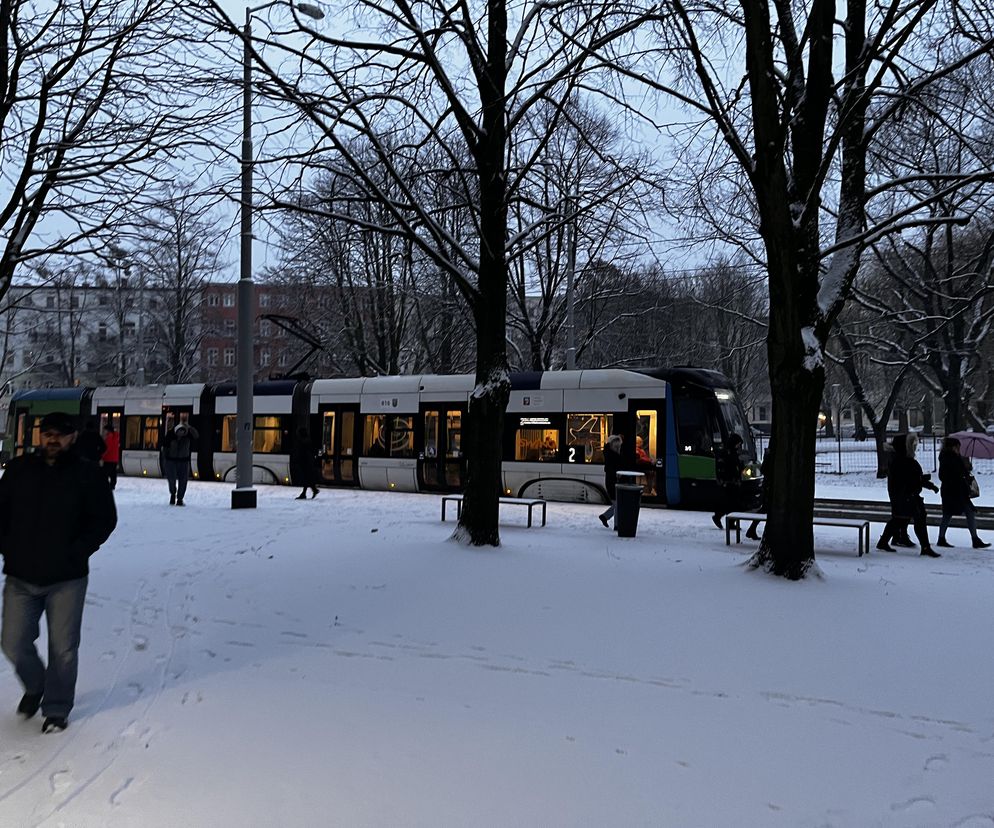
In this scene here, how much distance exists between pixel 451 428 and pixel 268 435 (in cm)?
622

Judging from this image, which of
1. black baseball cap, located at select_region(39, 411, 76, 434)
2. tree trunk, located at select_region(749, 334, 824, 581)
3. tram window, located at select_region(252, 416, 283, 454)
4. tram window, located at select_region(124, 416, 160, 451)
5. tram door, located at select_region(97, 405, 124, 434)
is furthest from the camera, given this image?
tram door, located at select_region(97, 405, 124, 434)

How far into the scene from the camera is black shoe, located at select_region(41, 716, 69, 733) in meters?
4.49

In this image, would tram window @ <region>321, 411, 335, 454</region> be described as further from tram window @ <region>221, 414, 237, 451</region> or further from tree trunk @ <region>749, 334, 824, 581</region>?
tree trunk @ <region>749, 334, 824, 581</region>

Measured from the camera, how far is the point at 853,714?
4887mm

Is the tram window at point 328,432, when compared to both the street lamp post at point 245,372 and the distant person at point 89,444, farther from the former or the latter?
the distant person at point 89,444

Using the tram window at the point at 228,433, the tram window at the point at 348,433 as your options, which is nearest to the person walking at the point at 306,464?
the tram window at the point at 348,433

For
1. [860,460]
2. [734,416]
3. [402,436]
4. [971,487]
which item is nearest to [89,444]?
[402,436]

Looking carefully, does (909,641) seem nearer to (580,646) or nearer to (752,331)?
(580,646)

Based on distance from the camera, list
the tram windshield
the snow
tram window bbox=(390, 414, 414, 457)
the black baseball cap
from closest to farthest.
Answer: the snow
the black baseball cap
the tram windshield
tram window bbox=(390, 414, 414, 457)

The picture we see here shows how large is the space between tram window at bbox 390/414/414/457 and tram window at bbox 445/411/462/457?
107 cm

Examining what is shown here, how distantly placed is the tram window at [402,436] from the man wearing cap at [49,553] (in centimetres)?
1529

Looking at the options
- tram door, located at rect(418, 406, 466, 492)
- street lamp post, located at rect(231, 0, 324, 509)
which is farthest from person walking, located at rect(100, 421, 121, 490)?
tram door, located at rect(418, 406, 466, 492)

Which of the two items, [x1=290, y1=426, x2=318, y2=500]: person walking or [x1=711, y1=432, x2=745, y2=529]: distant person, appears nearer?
[x1=711, y1=432, x2=745, y2=529]: distant person

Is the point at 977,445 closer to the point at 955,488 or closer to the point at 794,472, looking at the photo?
the point at 955,488
